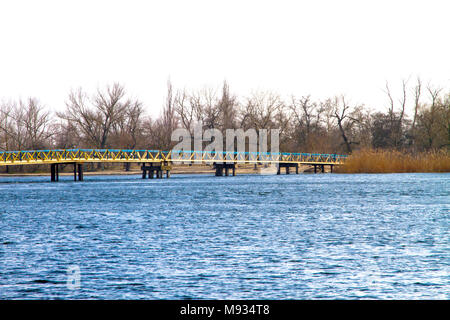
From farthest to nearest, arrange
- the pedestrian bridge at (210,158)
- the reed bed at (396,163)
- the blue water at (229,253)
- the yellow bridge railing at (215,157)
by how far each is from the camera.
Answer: the yellow bridge railing at (215,157) < the pedestrian bridge at (210,158) < the reed bed at (396,163) < the blue water at (229,253)

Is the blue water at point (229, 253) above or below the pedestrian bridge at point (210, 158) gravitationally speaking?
below

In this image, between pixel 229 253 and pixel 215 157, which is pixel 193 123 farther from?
pixel 229 253

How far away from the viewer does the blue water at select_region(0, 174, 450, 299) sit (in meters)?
13.0

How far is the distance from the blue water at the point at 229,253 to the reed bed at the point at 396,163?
30.4 m

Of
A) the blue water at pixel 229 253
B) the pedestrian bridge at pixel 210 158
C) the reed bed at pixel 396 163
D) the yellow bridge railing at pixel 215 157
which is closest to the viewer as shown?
the blue water at pixel 229 253

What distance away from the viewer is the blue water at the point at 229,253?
13.0 m

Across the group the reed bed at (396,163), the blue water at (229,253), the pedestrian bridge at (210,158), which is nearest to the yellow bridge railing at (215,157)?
the pedestrian bridge at (210,158)

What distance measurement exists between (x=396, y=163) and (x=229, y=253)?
161ft

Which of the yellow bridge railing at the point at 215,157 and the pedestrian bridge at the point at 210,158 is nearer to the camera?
the pedestrian bridge at the point at 210,158

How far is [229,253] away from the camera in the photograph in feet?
57.3

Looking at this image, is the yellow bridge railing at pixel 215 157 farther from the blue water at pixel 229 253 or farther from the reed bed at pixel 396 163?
the blue water at pixel 229 253

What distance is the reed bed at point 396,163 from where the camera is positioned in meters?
61.1
